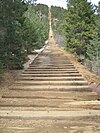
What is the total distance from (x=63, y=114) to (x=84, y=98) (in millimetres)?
2309

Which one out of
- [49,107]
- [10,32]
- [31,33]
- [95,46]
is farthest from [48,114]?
[95,46]

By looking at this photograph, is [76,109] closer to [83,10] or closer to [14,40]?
[14,40]

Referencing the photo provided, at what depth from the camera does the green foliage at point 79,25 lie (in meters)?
35.3

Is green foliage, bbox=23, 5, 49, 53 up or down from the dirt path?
up

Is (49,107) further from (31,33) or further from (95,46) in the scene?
(95,46)

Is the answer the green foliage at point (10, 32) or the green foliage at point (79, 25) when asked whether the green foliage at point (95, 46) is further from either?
the green foliage at point (10, 32)

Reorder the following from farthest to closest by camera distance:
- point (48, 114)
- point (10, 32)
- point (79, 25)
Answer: point (79, 25) → point (10, 32) → point (48, 114)

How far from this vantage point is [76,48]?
35.6 metres

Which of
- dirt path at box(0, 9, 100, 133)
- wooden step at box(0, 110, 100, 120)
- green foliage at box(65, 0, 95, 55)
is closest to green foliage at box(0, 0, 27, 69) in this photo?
dirt path at box(0, 9, 100, 133)

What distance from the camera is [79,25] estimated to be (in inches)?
1385

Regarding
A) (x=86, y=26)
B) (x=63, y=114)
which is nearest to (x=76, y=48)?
(x=86, y=26)

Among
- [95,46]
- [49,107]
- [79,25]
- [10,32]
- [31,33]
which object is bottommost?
[95,46]

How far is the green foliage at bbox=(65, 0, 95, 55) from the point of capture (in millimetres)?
35312

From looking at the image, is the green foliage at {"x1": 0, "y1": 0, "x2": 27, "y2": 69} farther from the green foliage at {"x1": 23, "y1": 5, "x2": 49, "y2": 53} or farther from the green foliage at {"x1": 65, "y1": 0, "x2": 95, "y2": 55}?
the green foliage at {"x1": 65, "y1": 0, "x2": 95, "y2": 55}
